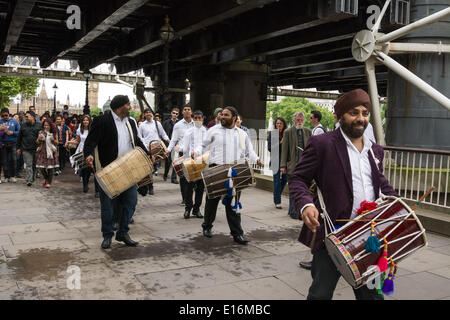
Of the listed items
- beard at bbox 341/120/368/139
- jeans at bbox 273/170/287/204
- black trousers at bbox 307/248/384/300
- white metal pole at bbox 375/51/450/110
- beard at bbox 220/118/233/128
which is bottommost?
jeans at bbox 273/170/287/204

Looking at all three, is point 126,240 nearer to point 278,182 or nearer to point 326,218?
point 326,218

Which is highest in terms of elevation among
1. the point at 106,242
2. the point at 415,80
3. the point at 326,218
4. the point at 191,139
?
the point at 415,80

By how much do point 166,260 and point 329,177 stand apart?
10.5 feet

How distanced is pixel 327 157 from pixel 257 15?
13.0 meters

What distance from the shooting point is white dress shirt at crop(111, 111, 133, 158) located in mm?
6336

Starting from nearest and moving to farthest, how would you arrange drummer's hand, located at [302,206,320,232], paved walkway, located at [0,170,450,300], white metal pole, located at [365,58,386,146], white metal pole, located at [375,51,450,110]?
drummer's hand, located at [302,206,320,232] < paved walkway, located at [0,170,450,300] < white metal pole, located at [375,51,450,110] < white metal pole, located at [365,58,386,146]

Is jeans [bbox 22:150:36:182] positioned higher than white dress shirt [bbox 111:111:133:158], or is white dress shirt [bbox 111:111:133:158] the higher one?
white dress shirt [bbox 111:111:133:158]

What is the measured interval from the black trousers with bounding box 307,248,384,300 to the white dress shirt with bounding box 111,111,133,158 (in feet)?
12.5

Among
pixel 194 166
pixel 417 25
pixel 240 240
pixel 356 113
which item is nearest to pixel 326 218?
pixel 356 113

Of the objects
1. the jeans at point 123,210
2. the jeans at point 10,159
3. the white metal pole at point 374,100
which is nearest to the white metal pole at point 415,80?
the white metal pole at point 374,100

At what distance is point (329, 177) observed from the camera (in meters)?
3.16

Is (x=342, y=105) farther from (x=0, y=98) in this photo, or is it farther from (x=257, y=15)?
(x=0, y=98)

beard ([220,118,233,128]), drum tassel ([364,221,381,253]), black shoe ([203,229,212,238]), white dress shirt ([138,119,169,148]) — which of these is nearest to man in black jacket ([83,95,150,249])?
black shoe ([203,229,212,238])

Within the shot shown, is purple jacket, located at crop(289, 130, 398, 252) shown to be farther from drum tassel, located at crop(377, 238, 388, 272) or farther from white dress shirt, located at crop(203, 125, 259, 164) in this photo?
white dress shirt, located at crop(203, 125, 259, 164)
